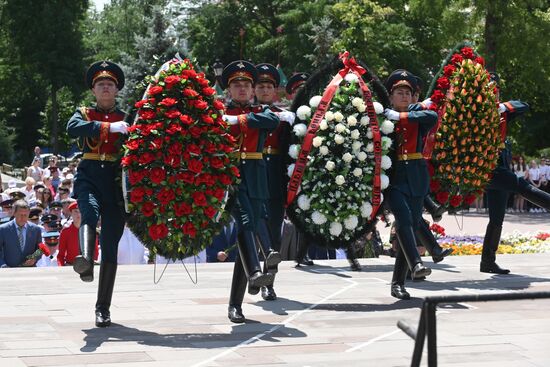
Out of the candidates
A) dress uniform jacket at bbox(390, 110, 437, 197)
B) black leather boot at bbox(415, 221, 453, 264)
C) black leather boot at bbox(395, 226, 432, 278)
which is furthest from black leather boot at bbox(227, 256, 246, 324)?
black leather boot at bbox(415, 221, 453, 264)

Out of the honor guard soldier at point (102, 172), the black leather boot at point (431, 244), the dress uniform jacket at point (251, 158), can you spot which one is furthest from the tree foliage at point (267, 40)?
the black leather boot at point (431, 244)

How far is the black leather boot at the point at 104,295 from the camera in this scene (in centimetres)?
846

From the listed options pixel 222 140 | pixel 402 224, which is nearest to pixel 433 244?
pixel 402 224

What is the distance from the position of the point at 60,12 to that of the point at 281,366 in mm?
54378

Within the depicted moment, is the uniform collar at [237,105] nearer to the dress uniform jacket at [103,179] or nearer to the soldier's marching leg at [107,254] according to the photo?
the dress uniform jacket at [103,179]

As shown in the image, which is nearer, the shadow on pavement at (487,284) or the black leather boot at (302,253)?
the shadow on pavement at (487,284)

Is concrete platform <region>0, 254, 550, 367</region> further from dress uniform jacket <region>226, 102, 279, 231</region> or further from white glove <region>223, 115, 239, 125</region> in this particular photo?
white glove <region>223, 115, 239, 125</region>

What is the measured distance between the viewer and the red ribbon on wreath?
9.81 meters

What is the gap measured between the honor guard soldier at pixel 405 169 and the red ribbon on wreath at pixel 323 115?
0.19m

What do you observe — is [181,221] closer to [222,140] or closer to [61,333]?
Answer: [222,140]

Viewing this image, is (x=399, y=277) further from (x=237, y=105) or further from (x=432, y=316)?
(x=432, y=316)

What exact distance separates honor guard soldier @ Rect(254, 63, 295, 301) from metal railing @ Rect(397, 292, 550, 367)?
618 centimetres

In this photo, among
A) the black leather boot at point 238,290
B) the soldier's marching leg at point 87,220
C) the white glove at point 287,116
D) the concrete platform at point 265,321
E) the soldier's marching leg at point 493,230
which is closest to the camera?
the concrete platform at point 265,321

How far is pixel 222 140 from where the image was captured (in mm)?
8406
